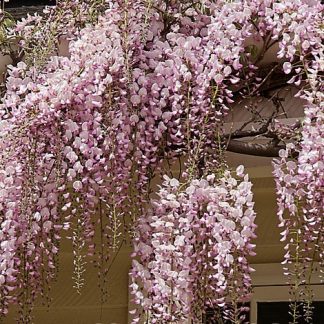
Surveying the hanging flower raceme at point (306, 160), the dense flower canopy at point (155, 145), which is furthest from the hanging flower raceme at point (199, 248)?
the hanging flower raceme at point (306, 160)

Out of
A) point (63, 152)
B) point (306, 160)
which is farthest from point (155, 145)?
point (306, 160)

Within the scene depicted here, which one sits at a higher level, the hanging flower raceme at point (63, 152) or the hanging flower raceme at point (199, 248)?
A: the hanging flower raceme at point (63, 152)

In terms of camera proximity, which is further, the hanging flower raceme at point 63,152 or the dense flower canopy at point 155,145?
the hanging flower raceme at point 63,152

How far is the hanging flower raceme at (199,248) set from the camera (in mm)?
2396

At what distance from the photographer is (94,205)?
104 inches

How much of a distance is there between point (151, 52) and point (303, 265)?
2.44 feet

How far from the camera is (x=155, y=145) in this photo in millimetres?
2625

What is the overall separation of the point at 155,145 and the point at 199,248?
1.14ft

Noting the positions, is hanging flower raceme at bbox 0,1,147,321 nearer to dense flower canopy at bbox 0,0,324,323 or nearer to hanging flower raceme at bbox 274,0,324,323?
dense flower canopy at bbox 0,0,324,323

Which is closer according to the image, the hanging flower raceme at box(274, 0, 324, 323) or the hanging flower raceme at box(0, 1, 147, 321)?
the hanging flower raceme at box(274, 0, 324, 323)

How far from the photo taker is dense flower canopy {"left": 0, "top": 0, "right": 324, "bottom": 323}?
2.44 m

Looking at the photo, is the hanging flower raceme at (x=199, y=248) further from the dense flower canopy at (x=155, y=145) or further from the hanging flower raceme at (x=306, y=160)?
the hanging flower raceme at (x=306, y=160)

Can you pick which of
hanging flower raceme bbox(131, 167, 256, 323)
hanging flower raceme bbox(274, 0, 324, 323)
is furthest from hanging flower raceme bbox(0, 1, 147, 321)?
hanging flower raceme bbox(274, 0, 324, 323)

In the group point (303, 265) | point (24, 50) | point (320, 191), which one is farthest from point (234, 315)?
point (24, 50)
